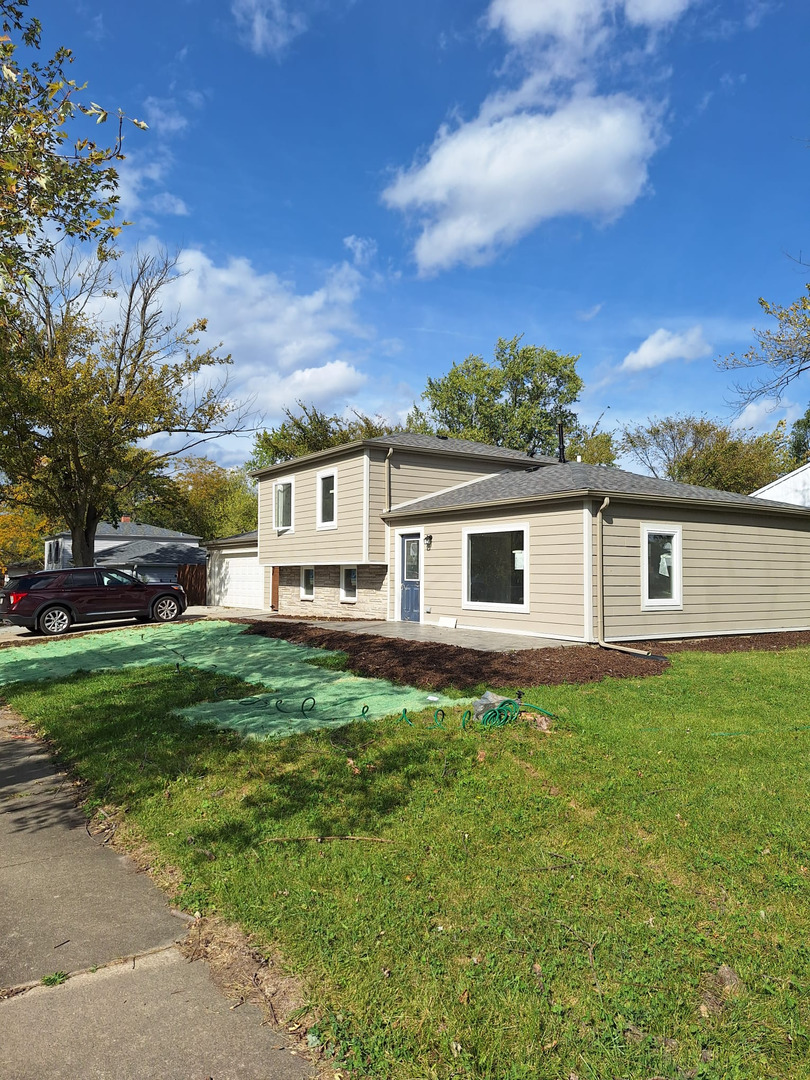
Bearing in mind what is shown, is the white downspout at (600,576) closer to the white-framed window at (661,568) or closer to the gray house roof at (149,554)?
the white-framed window at (661,568)

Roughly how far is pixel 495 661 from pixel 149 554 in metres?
29.7

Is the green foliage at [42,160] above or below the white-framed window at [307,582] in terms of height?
above

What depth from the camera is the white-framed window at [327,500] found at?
18250 millimetres

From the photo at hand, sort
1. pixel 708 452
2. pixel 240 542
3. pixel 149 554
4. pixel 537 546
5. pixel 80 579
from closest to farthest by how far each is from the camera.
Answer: pixel 537 546 < pixel 80 579 < pixel 240 542 < pixel 149 554 < pixel 708 452

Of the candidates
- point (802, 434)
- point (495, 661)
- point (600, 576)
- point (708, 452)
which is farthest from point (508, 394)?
point (495, 661)

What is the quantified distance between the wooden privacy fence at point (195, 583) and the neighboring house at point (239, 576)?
52 cm

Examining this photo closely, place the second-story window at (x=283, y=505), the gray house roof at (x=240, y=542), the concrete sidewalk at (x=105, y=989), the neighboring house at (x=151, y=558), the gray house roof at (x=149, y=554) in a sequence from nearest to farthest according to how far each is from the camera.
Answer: the concrete sidewalk at (x=105, y=989) → the second-story window at (x=283, y=505) → the gray house roof at (x=240, y=542) → the neighboring house at (x=151, y=558) → the gray house roof at (x=149, y=554)

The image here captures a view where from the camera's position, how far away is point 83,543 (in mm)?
25359

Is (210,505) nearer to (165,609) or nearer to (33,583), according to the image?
(165,609)

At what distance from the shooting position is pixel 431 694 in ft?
25.0

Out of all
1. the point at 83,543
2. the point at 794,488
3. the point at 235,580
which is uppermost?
the point at 794,488

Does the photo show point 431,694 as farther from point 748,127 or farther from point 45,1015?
point 748,127

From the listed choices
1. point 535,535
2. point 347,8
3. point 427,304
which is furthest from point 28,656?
point 427,304

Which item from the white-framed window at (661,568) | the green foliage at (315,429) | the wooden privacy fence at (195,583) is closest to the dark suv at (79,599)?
the wooden privacy fence at (195,583)
